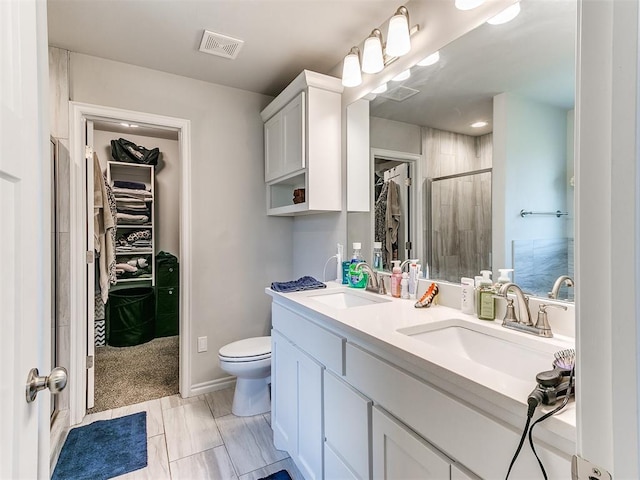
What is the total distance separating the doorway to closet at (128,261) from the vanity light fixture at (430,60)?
167cm

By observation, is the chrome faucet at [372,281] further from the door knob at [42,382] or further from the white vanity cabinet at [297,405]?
the door knob at [42,382]

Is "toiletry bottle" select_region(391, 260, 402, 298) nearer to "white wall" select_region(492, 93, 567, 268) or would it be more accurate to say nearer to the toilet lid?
"white wall" select_region(492, 93, 567, 268)

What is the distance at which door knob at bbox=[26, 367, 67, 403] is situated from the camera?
64 centimetres

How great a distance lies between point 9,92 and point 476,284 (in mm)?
1435

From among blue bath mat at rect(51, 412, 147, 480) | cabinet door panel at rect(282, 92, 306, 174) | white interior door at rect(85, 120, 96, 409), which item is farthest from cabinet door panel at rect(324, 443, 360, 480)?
white interior door at rect(85, 120, 96, 409)

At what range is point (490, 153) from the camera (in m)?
1.29

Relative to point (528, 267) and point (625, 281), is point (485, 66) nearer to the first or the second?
point (528, 267)

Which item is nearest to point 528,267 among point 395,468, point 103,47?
point 395,468

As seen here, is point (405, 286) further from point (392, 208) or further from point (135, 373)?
point (135, 373)

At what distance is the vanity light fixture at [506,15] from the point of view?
3.86 ft

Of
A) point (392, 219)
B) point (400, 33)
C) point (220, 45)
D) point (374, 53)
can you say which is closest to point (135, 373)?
point (392, 219)

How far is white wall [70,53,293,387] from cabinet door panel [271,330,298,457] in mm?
856

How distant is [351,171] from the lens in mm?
2062

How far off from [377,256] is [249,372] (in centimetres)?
111
